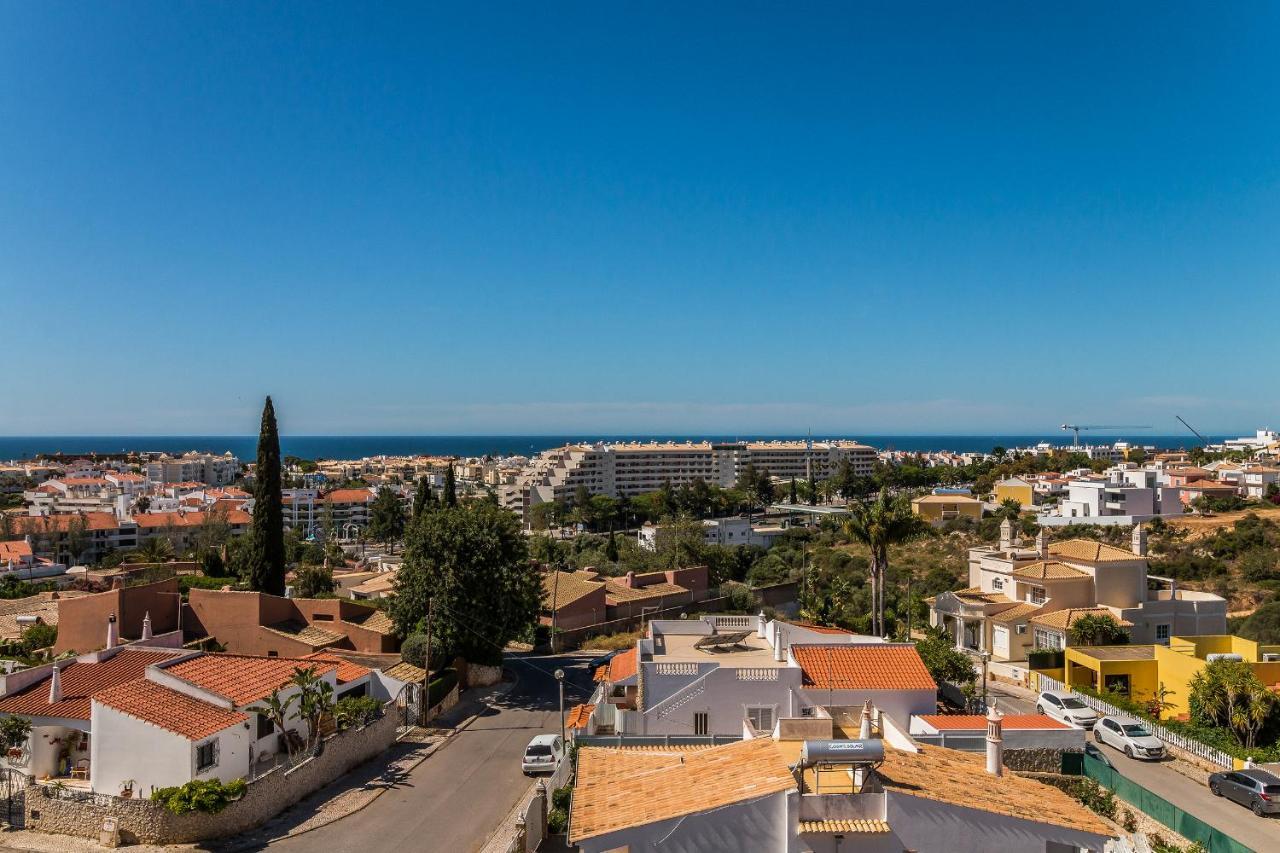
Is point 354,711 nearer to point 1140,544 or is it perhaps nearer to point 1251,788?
point 1251,788

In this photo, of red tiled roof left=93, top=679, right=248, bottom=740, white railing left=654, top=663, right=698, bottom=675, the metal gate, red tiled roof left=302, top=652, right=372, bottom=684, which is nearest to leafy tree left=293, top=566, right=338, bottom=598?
red tiled roof left=302, top=652, right=372, bottom=684

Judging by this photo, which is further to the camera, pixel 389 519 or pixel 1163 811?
pixel 389 519

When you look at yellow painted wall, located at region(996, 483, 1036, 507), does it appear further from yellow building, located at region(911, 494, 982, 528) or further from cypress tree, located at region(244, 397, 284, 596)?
cypress tree, located at region(244, 397, 284, 596)

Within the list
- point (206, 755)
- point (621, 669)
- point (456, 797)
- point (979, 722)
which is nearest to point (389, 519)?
point (621, 669)

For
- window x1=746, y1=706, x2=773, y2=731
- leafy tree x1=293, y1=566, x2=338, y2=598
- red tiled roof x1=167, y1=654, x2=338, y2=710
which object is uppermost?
red tiled roof x1=167, y1=654, x2=338, y2=710

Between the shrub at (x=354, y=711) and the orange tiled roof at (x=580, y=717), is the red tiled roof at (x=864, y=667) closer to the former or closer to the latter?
the orange tiled roof at (x=580, y=717)

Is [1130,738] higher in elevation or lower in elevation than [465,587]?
lower

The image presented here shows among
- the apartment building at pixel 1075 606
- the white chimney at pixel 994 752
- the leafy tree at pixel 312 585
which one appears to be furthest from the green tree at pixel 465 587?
the white chimney at pixel 994 752
